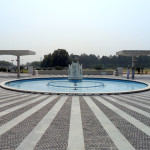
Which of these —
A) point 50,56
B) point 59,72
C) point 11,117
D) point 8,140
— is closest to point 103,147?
point 8,140

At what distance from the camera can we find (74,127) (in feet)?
23.4

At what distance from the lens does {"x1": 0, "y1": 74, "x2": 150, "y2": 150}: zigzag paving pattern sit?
Result: 5613mm

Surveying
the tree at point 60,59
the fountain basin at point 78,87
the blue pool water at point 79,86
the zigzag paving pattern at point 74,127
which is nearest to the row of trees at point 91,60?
the tree at point 60,59

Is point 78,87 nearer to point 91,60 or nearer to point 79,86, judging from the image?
point 79,86

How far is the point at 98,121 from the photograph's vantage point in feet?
25.8

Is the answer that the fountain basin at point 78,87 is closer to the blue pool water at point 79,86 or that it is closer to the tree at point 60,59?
the blue pool water at point 79,86

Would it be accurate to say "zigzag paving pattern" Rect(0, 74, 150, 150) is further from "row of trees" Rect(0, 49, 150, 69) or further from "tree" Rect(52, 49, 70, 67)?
"tree" Rect(52, 49, 70, 67)

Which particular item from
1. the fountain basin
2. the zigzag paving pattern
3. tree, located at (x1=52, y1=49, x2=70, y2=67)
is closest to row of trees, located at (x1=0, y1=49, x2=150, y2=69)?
tree, located at (x1=52, y1=49, x2=70, y2=67)

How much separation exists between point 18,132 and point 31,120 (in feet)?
4.51

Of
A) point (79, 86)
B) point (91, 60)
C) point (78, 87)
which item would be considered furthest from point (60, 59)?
point (78, 87)

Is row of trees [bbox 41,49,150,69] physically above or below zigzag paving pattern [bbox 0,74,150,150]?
above

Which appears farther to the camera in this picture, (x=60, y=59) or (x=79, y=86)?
(x=60, y=59)

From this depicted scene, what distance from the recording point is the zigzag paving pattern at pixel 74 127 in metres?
5.61

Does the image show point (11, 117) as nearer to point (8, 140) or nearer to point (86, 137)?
point (8, 140)
